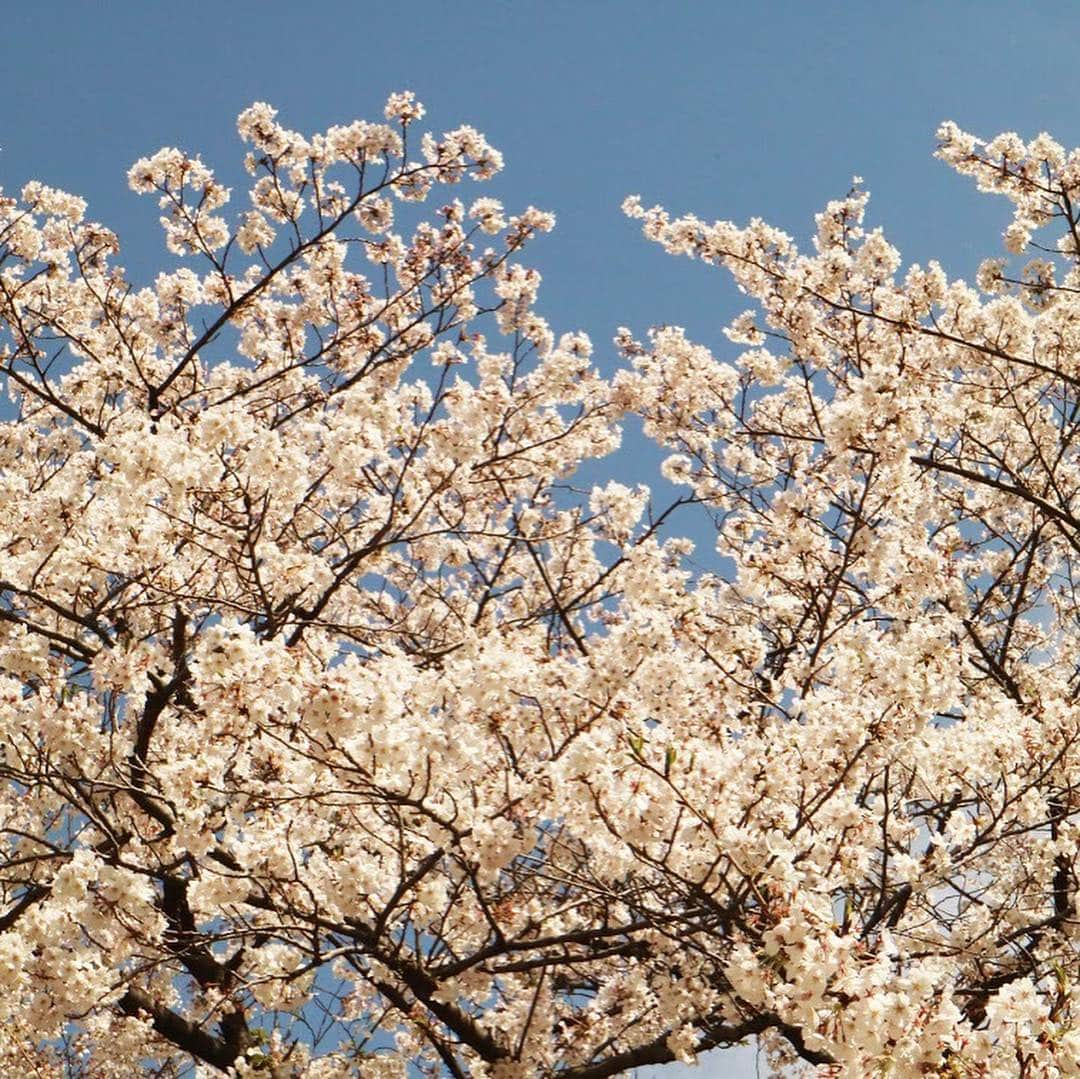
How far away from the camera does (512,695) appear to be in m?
5.10

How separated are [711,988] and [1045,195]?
597 centimetres

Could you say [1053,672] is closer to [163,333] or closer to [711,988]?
[711,988]

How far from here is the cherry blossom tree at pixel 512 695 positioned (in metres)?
4.86

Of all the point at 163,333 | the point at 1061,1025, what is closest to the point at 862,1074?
the point at 1061,1025

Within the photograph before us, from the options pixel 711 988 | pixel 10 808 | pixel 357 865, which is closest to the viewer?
pixel 357 865

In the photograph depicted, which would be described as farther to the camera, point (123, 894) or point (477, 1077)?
point (477, 1077)

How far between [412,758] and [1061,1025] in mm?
2493

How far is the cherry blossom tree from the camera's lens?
486 centimetres

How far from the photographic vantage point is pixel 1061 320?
348 inches

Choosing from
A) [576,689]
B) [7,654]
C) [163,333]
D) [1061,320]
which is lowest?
[576,689]

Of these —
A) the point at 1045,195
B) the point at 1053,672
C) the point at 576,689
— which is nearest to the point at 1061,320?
the point at 1045,195

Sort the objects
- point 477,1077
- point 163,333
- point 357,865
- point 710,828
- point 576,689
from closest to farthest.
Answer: point 710,828 < point 576,689 < point 357,865 < point 477,1077 < point 163,333

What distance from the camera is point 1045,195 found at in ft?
27.3

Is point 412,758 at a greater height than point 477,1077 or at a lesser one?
greater
